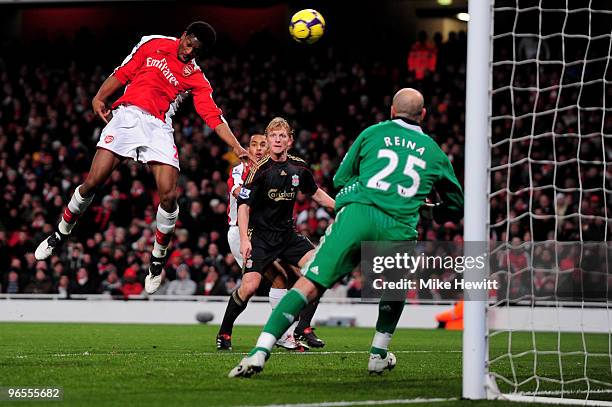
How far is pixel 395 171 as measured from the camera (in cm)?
709

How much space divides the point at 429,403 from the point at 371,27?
22.6 meters

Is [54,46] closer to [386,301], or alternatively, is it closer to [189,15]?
[189,15]

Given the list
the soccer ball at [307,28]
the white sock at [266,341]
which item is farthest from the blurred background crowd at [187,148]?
the white sock at [266,341]

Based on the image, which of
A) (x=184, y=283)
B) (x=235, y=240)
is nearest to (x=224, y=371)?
(x=235, y=240)

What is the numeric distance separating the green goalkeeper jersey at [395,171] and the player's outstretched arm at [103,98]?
3.11 m

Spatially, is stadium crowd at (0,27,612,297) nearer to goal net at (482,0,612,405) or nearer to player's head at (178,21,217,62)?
goal net at (482,0,612,405)

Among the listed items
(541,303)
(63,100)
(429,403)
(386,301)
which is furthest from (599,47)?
(429,403)

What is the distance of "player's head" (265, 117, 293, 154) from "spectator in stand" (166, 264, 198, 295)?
33.3 feet

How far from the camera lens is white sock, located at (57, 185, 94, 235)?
32.2 feet

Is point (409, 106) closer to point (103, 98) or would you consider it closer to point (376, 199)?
point (376, 199)

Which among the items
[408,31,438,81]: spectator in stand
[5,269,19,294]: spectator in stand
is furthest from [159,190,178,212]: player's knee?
[408,31,438,81]: spectator in stand

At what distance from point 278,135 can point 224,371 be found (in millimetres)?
2838

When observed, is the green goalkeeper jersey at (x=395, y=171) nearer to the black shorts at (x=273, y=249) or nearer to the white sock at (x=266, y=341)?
the white sock at (x=266, y=341)

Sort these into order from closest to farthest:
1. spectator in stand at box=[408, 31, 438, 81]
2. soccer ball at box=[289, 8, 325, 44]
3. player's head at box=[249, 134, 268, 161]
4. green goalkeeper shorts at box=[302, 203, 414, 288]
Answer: green goalkeeper shorts at box=[302, 203, 414, 288] → player's head at box=[249, 134, 268, 161] → soccer ball at box=[289, 8, 325, 44] → spectator in stand at box=[408, 31, 438, 81]
